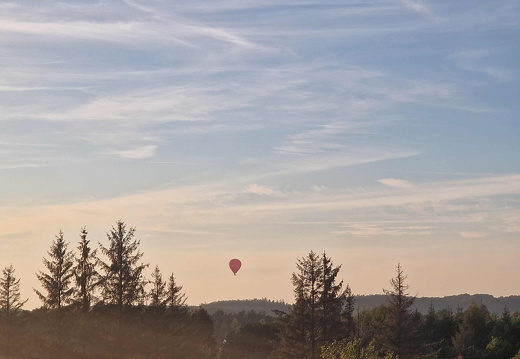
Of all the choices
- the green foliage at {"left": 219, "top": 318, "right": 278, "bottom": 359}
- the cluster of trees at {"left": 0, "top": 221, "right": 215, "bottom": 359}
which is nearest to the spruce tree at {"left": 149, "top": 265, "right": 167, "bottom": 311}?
the cluster of trees at {"left": 0, "top": 221, "right": 215, "bottom": 359}

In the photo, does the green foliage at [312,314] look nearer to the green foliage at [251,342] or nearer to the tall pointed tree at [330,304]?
the tall pointed tree at [330,304]

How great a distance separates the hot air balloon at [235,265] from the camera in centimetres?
10653

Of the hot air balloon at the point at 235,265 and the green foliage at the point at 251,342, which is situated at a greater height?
the hot air balloon at the point at 235,265

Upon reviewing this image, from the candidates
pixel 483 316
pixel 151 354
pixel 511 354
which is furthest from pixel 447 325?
pixel 151 354

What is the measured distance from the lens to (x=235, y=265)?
354 feet

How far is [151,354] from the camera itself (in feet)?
255

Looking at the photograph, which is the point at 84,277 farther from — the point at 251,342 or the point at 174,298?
the point at 251,342

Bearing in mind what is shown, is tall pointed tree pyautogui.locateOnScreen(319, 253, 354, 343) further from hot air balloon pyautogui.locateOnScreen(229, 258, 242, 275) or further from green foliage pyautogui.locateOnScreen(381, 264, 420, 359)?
hot air balloon pyautogui.locateOnScreen(229, 258, 242, 275)

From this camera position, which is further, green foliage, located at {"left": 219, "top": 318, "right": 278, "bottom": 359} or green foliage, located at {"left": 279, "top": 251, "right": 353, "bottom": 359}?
green foliage, located at {"left": 219, "top": 318, "right": 278, "bottom": 359}

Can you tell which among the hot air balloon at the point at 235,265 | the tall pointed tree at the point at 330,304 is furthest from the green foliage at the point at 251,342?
the tall pointed tree at the point at 330,304

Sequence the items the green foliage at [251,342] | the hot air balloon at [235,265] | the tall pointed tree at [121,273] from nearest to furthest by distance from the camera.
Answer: the tall pointed tree at [121,273], the hot air balloon at [235,265], the green foliage at [251,342]

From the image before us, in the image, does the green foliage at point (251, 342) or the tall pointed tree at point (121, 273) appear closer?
the tall pointed tree at point (121, 273)

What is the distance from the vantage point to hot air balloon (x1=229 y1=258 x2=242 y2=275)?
10653 cm

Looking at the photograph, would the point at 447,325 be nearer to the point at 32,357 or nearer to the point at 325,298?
the point at 325,298
